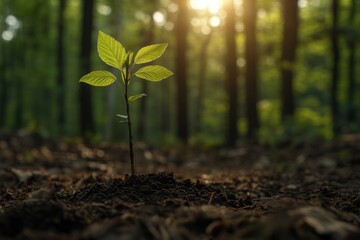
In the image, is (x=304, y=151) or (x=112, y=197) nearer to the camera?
(x=112, y=197)

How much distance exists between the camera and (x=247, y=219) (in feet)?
6.64

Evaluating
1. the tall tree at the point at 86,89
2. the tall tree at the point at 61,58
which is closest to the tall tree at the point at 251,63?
the tall tree at the point at 86,89

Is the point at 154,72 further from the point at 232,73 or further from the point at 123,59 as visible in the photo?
the point at 232,73

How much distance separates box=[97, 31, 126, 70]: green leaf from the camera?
272 centimetres

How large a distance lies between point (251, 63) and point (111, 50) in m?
12.6

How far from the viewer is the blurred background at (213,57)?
13180mm

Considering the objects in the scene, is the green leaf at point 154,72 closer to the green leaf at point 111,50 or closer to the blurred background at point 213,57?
the green leaf at point 111,50

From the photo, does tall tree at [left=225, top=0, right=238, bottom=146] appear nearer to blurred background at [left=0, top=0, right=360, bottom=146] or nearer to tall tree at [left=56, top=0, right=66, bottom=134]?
blurred background at [left=0, top=0, right=360, bottom=146]

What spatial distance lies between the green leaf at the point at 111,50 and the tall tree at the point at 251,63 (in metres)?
11.7

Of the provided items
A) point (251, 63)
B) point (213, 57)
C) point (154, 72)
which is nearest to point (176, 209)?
point (154, 72)

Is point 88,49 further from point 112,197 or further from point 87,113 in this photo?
point 112,197

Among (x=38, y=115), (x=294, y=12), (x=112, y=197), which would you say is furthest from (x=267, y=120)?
(x=38, y=115)

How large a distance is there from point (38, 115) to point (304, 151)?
35048 mm

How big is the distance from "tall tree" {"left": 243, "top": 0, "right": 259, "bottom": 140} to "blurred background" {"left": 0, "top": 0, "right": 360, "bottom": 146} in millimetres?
35
